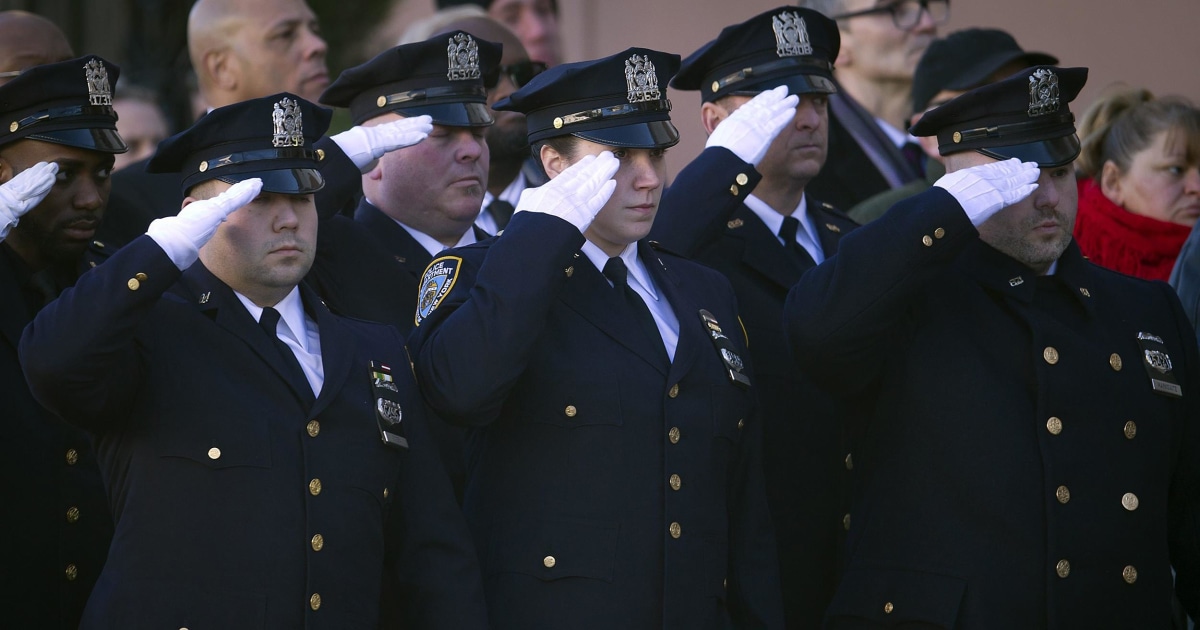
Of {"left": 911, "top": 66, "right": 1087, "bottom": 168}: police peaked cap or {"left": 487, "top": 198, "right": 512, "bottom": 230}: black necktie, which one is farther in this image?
{"left": 487, "top": 198, "right": 512, "bottom": 230}: black necktie

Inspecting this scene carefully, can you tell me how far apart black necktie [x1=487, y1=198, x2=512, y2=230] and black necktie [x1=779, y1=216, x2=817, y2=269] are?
1.26 metres

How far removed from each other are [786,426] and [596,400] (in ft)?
3.05

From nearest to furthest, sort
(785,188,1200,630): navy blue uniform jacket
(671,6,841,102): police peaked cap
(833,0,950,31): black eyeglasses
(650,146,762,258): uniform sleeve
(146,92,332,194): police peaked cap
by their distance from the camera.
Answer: (146,92,332,194): police peaked cap, (785,188,1200,630): navy blue uniform jacket, (650,146,762,258): uniform sleeve, (671,6,841,102): police peaked cap, (833,0,950,31): black eyeglasses

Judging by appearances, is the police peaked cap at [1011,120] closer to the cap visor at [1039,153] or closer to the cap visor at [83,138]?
the cap visor at [1039,153]

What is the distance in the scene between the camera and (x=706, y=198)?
4355mm

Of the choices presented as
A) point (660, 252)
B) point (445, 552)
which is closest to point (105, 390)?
point (445, 552)

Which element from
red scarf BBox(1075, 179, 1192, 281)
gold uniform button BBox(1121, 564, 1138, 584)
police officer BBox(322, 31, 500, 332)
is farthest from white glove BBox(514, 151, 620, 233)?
red scarf BBox(1075, 179, 1192, 281)

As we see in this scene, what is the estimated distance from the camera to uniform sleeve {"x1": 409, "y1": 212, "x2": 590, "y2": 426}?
3473mm

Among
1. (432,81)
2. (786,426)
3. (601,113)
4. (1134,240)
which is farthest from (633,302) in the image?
(1134,240)

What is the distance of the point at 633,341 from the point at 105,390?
1.14m

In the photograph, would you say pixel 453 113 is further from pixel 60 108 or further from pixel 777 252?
pixel 60 108

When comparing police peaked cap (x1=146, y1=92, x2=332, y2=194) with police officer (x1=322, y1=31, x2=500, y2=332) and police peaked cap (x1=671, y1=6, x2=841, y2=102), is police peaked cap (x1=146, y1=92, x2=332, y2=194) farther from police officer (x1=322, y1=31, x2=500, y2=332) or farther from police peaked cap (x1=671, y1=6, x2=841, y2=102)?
police peaked cap (x1=671, y1=6, x2=841, y2=102)

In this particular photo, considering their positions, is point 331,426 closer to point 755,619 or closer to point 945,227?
point 755,619

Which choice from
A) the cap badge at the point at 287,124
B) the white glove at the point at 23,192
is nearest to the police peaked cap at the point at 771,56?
the cap badge at the point at 287,124
